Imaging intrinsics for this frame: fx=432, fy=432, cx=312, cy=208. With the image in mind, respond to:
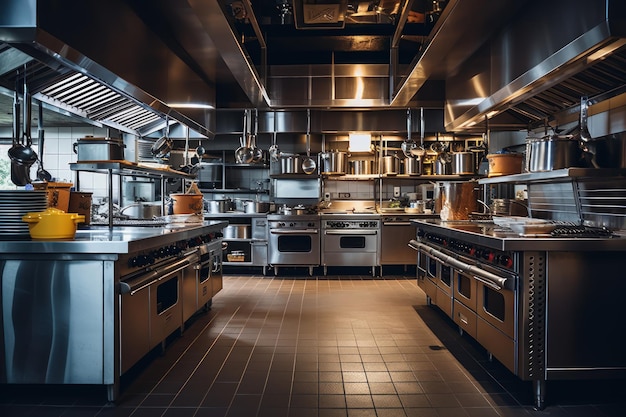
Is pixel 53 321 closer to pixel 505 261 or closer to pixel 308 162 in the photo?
pixel 505 261

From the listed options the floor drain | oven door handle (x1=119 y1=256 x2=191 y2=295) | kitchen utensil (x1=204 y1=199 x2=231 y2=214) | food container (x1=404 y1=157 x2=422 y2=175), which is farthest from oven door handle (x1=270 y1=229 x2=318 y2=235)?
the floor drain

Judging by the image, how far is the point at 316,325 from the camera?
3850mm

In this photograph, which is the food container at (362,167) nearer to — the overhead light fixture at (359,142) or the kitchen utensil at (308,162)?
the overhead light fixture at (359,142)

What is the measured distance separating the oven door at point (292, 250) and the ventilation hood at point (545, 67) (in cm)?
278

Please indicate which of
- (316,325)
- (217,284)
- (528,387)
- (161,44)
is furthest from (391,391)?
(161,44)

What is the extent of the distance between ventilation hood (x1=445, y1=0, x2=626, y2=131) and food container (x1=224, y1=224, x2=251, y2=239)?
3441 mm

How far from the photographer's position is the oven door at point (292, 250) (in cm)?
646

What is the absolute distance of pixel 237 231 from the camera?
260 inches

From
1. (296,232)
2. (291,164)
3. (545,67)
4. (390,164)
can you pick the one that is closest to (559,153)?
(545,67)

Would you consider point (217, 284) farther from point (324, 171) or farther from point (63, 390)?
point (324, 171)

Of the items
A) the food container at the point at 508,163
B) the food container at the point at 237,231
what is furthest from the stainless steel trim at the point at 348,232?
the food container at the point at 508,163

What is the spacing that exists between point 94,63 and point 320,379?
7.73ft

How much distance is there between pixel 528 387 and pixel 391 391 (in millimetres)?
809

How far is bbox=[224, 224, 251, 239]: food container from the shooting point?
6602 millimetres
